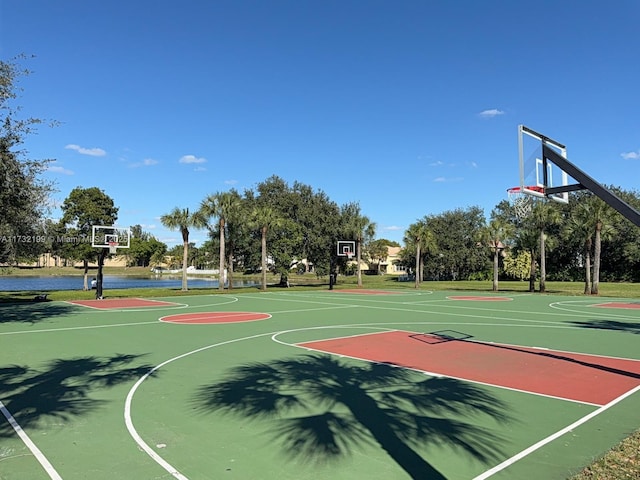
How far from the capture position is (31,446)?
6504 mm

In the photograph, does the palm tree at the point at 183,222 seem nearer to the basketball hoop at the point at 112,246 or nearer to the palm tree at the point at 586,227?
the basketball hoop at the point at 112,246

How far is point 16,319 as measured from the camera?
21.0 metres

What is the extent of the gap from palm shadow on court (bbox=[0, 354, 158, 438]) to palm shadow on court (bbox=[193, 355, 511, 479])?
2023mm

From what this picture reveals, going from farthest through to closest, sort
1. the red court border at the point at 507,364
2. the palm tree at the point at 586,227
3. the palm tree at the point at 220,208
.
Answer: the palm tree at the point at 220,208, the palm tree at the point at 586,227, the red court border at the point at 507,364

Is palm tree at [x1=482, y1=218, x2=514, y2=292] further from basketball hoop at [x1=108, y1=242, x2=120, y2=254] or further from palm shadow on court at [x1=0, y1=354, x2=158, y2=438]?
palm shadow on court at [x1=0, y1=354, x2=158, y2=438]

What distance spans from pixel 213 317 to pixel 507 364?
1422cm

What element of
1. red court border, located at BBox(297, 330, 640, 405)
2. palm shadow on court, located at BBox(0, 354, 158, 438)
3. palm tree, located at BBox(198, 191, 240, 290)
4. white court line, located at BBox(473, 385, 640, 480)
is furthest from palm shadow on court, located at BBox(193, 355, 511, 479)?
palm tree, located at BBox(198, 191, 240, 290)

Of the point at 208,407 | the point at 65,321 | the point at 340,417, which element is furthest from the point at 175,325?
the point at 340,417

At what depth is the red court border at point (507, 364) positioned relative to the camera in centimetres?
977

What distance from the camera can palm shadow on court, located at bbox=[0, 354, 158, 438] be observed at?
7953mm

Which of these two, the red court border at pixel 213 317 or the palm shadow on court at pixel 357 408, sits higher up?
the palm shadow on court at pixel 357 408

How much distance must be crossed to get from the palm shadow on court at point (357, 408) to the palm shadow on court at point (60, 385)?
2.02m

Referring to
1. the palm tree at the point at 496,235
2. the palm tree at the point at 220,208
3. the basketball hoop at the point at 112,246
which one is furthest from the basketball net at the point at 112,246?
the palm tree at the point at 496,235

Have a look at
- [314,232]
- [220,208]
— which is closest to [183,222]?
[220,208]
